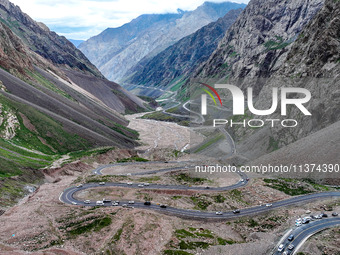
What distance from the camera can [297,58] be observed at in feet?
394

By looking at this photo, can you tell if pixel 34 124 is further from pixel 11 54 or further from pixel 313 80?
pixel 313 80

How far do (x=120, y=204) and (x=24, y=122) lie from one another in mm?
68205

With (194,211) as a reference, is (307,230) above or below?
above

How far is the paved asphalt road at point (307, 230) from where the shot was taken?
1746 inches

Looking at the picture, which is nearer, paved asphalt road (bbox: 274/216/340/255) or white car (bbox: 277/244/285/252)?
white car (bbox: 277/244/285/252)

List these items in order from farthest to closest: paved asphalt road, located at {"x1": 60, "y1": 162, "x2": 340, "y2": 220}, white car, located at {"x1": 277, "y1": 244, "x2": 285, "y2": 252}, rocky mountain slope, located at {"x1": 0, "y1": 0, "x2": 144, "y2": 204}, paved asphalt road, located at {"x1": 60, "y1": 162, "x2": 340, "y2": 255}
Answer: rocky mountain slope, located at {"x1": 0, "y1": 0, "x2": 144, "y2": 204}
paved asphalt road, located at {"x1": 60, "y1": 162, "x2": 340, "y2": 220}
paved asphalt road, located at {"x1": 60, "y1": 162, "x2": 340, "y2": 255}
white car, located at {"x1": 277, "y1": 244, "x2": 285, "y2": 252}

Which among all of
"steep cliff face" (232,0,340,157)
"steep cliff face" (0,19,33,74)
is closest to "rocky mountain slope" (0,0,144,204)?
"steep cliff face" (0,19,33,74)

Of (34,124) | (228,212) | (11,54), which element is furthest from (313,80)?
(11,54)

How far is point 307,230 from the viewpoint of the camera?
4781 cm

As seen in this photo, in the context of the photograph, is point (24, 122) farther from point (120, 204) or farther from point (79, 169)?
point (120, 204)

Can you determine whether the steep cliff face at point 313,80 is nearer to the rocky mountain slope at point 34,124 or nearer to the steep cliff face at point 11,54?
the rocky mountain slope at point 34,124

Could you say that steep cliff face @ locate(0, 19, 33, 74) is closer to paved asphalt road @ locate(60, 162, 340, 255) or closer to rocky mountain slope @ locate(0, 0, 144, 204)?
rocky mountain slope @ locate(0, 0, 144, 204)

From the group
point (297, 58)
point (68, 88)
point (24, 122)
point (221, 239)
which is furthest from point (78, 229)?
point (68, 88)

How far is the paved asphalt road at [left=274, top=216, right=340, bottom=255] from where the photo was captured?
44344 mm
